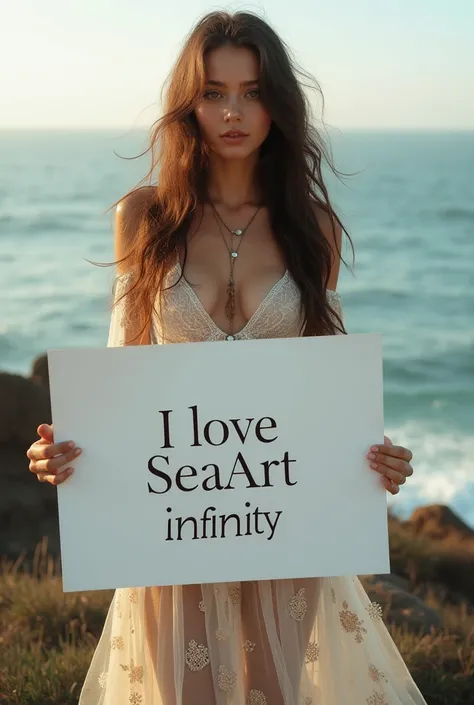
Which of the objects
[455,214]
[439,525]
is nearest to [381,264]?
[455,214]

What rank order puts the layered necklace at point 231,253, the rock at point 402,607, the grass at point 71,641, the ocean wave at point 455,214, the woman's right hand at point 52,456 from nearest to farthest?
1. the woman's right hand at point 52,456
2. the layered necklace at point 231,253
3. the grass at point 71,641
4. the rock at point 402,607
5. the ocean wave at point 455,214

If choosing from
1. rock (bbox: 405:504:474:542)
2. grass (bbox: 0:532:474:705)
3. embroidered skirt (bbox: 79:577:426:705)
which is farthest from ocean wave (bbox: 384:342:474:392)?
embroidered skirt (bbox: 79:577:426:705)

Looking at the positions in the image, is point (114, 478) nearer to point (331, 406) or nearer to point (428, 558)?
point (331, 406)

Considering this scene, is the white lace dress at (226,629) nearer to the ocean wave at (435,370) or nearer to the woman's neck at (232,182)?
the woman's neck at (232,182)

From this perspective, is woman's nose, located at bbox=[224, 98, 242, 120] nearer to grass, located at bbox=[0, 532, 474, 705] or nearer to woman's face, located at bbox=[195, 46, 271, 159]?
woman's face, located at bbox=[195, 46, 271, 159]

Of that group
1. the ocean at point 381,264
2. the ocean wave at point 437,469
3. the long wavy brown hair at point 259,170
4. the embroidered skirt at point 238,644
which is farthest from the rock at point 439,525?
the long wavy brown hair at point 259,170

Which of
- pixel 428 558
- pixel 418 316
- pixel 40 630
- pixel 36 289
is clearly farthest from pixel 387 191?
pixel 40 630

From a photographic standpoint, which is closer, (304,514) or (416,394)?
(304,514)
